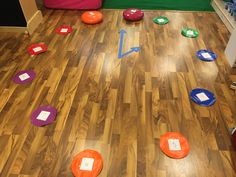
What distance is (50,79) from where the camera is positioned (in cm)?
231

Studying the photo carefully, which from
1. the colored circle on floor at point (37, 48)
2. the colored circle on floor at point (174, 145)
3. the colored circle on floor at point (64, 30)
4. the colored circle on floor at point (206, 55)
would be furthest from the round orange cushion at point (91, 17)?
the colored circle on floor at point (174, 145)

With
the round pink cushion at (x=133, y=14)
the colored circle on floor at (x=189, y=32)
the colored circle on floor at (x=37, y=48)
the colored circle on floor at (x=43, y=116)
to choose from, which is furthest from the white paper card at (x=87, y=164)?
the round pink cushion at (x=133, y=14)

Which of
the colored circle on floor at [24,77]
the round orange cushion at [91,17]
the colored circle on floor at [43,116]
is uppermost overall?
the round orange cushion at [91,17]

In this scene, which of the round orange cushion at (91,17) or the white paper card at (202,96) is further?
the round orange cushion at (91,17)

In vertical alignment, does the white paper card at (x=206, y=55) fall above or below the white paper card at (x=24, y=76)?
below

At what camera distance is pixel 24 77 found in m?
2.32

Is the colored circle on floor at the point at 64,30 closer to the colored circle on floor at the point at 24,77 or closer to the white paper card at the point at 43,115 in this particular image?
the colored circle on floor at the point at 24,77

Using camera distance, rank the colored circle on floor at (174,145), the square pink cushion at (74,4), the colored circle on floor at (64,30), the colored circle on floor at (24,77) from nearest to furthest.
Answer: the colored circle on floor at (174,145) < the colored circle on floor at (24,77) < the colored circle on floor at (64,30) < the square pink cushion at (74,4)

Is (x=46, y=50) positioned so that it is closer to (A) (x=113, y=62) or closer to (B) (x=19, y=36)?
(B) (x=19, y=36)

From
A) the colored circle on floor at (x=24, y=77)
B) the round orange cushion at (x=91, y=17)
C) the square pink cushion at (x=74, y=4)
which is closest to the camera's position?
the colored circle on floor at (x=24, y=77)

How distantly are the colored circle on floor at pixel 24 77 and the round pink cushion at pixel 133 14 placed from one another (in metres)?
1.62

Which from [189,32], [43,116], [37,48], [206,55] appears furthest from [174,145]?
[37,48]

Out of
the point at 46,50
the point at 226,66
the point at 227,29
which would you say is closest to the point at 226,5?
→ the point at 227,29

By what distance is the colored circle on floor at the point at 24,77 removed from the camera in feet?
7.48
